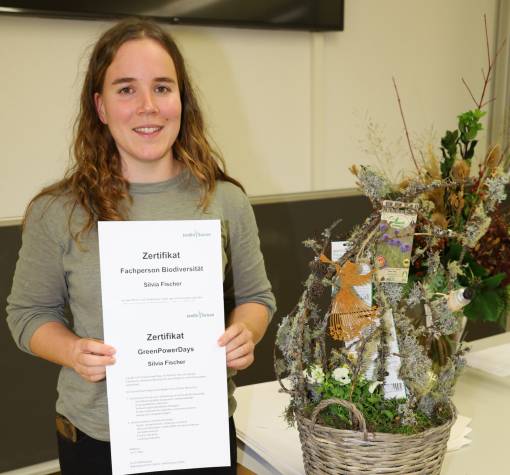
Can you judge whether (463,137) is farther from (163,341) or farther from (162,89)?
(163,341)

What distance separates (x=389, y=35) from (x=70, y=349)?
8.54 feet

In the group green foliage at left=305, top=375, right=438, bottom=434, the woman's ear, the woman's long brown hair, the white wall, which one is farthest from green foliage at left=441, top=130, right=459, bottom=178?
the white wall

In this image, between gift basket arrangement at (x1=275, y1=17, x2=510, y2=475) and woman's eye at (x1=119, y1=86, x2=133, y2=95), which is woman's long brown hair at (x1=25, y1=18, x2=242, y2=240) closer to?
woman's eye at (x1=119, y1=86, x2=133, y2=95)

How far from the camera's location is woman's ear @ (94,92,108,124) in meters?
1.16

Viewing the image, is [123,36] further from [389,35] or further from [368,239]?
[389,35]

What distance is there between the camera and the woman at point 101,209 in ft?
3.51

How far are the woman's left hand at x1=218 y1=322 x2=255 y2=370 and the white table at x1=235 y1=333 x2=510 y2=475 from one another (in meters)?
0.23

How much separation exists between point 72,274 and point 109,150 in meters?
0.26

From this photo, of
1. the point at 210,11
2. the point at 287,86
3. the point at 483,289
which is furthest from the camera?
the point at 287,86

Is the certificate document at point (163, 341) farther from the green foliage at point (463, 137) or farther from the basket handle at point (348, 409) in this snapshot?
the green foliage at point (463, 137)

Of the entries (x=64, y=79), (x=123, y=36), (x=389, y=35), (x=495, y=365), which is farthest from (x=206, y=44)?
(x=495, y=365)

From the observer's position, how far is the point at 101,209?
1.08 meters

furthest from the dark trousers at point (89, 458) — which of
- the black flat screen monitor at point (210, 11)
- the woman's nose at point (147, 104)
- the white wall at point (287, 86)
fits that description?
the black flat screen monitor at point (210, 11)

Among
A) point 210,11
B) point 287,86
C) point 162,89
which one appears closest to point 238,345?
point 162,89
